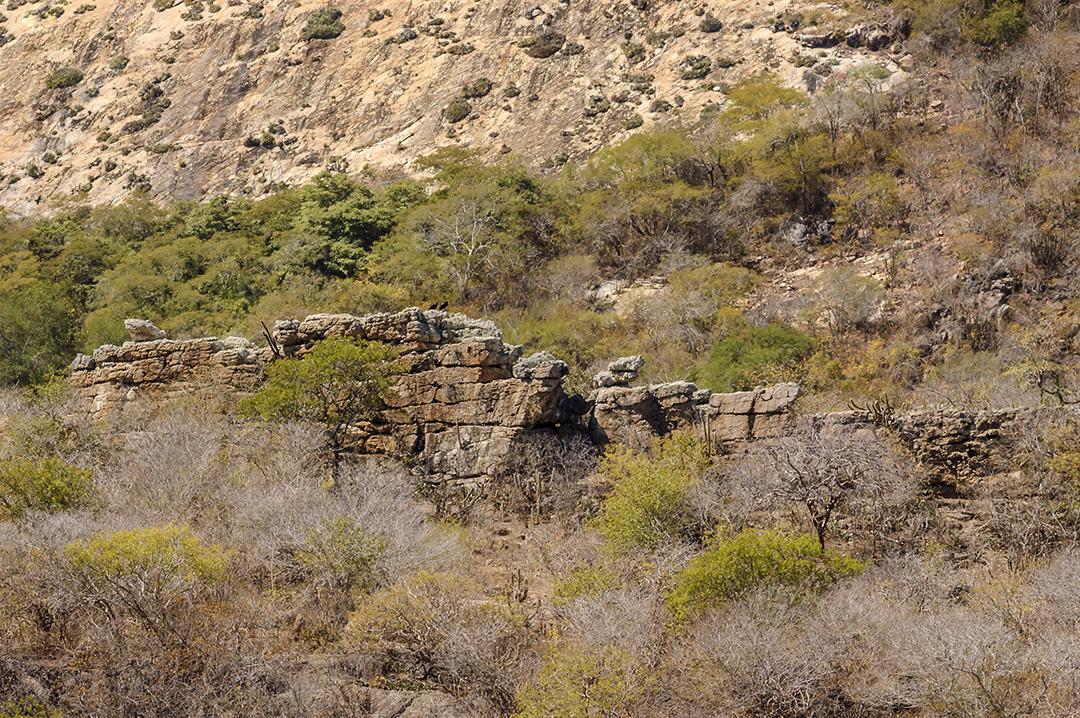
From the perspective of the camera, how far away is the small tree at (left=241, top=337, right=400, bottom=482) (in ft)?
55.4

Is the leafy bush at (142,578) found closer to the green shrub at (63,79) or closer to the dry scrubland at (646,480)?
the dry scrubland at (646,480)

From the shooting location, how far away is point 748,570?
37.6 ft

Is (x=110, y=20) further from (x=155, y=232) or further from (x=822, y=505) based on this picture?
(x=822, y=505)

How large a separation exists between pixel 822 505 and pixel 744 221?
17471 millimetres

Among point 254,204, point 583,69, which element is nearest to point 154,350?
point 254,204

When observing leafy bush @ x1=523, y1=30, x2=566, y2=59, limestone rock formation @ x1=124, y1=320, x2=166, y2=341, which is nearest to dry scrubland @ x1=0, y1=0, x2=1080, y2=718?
limestone rock formation @ x1=124, y1=320, x2=166, y2=341

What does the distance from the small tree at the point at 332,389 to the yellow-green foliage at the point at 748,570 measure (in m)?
7.25

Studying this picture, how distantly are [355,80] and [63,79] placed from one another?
1898cm

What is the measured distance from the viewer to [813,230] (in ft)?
97.5

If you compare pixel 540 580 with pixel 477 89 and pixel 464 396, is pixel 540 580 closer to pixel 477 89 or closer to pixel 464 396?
pixel 464 396

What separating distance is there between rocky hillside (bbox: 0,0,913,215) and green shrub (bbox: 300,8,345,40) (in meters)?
0.15

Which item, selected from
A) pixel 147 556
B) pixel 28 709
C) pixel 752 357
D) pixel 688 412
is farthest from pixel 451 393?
pixel 28 709

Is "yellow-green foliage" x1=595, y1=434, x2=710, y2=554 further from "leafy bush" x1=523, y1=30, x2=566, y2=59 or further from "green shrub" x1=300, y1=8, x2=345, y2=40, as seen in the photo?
"green shrub" x1=300, y1=8, x2=345, y2=40

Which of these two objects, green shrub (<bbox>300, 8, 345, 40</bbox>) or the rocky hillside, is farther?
green shrub (<bbox>300, 8, 345, 40</bbox>)
